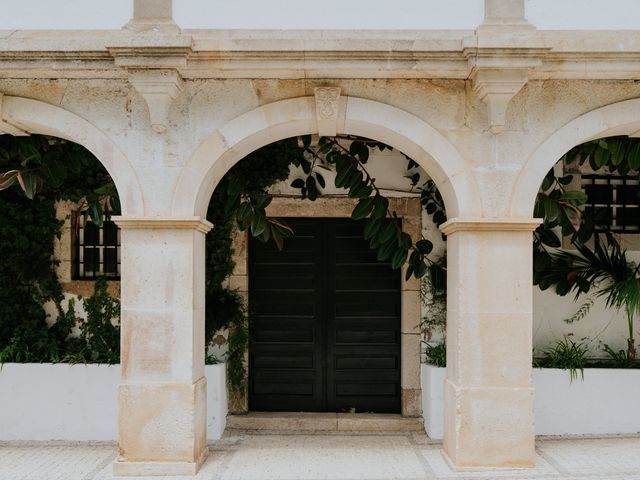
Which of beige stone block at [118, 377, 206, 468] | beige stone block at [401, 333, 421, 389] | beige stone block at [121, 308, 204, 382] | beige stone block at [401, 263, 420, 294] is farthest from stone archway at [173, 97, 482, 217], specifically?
beige stone block at [401, 333, 421, 389]

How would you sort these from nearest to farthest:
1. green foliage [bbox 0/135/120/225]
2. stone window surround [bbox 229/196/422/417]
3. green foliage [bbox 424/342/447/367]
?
green foliage [bbox 0/135/120/225] → green foliage [bbox 424/342/447/367] → stone window surround [bbox 229/196/422/417]

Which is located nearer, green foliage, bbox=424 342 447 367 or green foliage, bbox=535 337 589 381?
green foliage, bbox=535 337 589 381

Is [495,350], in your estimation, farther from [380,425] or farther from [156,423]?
[156,423]

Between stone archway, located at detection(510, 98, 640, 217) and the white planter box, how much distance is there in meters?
3.43

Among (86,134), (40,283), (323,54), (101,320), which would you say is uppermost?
(323,54)

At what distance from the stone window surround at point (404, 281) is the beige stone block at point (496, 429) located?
1.64 m

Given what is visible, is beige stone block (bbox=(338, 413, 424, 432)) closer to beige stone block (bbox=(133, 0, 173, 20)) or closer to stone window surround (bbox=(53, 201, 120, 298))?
stone window surround (bbox=(53, 201, 120, 298))

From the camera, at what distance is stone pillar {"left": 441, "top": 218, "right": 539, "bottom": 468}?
5.05 metres

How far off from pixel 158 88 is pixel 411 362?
12.3 feet

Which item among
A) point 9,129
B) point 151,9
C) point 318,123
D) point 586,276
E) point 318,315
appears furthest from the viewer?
point 318,315

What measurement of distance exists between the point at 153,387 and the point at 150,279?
2.78 ft

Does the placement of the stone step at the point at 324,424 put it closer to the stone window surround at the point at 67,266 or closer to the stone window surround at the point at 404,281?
the stone window surround at the point at 404,281

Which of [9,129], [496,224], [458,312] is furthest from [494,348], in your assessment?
[9,129]

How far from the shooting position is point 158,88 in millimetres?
4859
